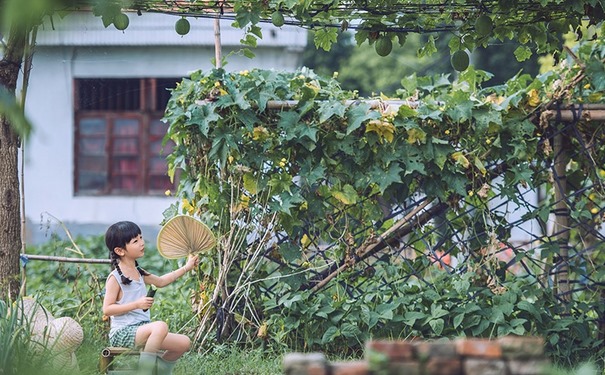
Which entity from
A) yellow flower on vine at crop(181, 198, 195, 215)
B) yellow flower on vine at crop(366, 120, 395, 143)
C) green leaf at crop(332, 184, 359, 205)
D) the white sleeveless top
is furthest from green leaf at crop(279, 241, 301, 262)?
the white sleeveless top

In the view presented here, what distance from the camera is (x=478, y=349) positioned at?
2.51 metres

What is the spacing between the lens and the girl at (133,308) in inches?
193

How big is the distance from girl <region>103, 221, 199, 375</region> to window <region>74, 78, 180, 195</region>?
339 inches

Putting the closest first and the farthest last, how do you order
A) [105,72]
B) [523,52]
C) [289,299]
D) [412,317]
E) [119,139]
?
[412,317]
[289,299]
[523,52]
[105,72]
[119,139]

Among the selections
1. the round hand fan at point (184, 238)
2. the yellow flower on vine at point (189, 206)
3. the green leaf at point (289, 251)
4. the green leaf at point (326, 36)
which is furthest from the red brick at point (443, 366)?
the yellow flower on vine at point (189, 206)

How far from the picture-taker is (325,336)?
19.4 ft

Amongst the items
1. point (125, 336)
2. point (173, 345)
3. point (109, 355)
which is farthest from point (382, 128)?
point (109, 355)

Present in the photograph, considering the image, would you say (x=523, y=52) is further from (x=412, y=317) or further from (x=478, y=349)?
(x=478, y=349)

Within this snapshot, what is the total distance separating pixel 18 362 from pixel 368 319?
7.89 feet

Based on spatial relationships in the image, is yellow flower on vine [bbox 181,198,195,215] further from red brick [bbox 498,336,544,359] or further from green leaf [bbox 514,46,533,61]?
red brick [bbox 498,336,544,359]

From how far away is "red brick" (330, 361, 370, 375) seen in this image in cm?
251

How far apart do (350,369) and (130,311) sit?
2.70 metres

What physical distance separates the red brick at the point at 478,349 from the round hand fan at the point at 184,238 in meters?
3.08

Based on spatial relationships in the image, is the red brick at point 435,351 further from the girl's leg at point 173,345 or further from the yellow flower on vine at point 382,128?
the yellow flower on vine at point 382,128
